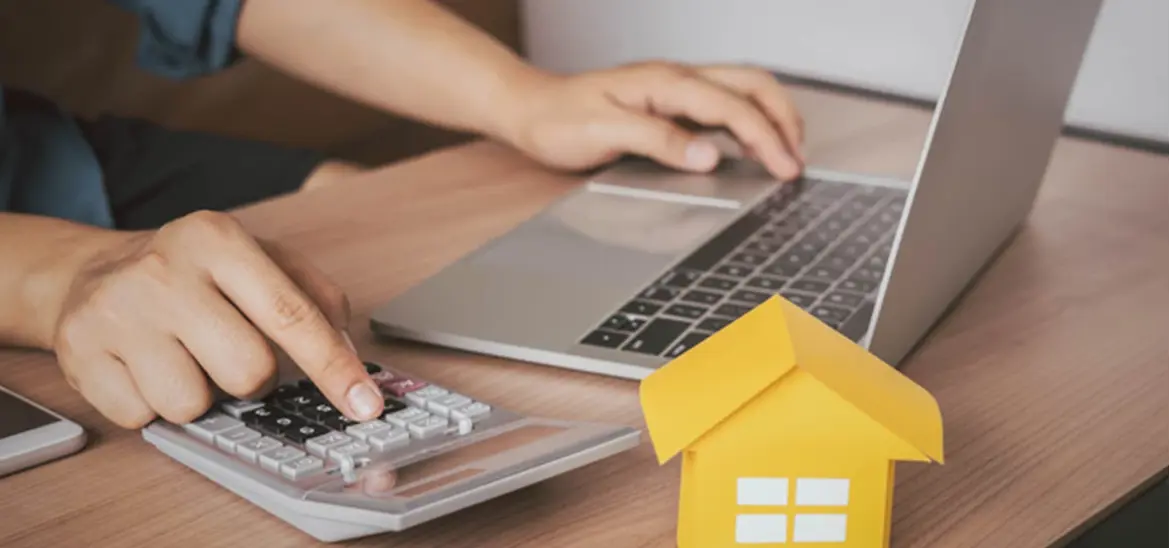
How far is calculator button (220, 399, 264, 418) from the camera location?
62 cm

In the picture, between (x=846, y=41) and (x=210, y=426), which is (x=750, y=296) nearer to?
(x=210, y=426)

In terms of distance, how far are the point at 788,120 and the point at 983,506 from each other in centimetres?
49

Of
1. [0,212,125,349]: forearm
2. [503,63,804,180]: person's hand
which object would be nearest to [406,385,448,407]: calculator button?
[0,212,125,349]: forearm

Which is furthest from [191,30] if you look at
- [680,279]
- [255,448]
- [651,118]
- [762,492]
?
[762,492]

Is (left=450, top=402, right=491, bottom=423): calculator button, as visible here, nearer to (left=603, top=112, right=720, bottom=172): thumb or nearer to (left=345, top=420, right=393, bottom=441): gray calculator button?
(left=345, top=420, right=393, bottom=441): gray calculator button

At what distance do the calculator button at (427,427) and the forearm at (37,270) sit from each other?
0.23 m

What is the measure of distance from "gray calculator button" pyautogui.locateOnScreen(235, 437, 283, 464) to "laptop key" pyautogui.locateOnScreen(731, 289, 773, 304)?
0.29m

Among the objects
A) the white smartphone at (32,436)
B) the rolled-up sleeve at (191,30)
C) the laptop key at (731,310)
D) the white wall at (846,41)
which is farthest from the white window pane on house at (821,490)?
the rolled-up sleeve at (191,30)

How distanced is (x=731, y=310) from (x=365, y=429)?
24cm

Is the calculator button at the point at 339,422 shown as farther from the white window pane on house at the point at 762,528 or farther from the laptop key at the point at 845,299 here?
the laptop key at the point at 845,299

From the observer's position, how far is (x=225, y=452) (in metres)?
0.59

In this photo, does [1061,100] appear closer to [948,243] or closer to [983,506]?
[948,243]

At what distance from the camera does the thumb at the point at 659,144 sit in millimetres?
1021

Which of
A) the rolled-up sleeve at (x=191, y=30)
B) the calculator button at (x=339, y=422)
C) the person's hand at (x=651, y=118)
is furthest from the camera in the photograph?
the rolled-up sleeve at (x=191, y=30)
